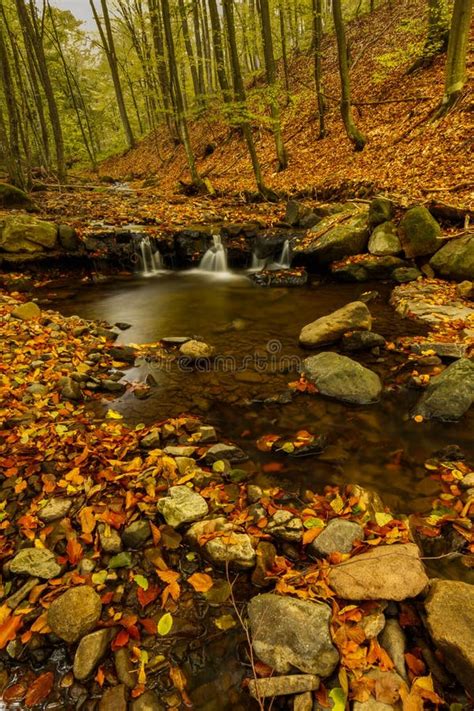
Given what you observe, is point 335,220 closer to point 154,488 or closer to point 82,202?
point 154,488

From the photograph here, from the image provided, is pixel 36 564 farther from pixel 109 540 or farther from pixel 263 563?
pixel 263 563

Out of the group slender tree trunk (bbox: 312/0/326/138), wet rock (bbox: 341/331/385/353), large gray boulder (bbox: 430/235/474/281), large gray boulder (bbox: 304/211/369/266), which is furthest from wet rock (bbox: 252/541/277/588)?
slender tree trunk (bbox: 312/0/326/138)

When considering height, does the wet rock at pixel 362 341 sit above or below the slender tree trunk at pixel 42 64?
below

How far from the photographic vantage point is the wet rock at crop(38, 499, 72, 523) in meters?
2.89

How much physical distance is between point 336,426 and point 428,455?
3.25 feet

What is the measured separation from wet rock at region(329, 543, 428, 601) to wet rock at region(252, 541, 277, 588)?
43 cm

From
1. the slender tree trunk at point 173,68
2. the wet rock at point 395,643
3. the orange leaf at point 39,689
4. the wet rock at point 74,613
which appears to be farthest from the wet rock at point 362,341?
the slender tree trunk at point 173,68

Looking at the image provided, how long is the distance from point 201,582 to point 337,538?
101 centimetres

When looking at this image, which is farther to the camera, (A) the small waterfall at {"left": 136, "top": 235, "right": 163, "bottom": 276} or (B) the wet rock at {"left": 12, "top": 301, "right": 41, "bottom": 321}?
(A) the small waterfall at {"left": 136, "top": 235, "right": 163, "bottom": 276}

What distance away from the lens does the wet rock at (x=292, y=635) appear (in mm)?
2012

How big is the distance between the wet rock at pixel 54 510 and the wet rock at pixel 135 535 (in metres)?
0.56

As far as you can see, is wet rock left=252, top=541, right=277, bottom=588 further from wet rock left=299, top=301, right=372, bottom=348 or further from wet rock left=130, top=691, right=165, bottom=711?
wet rock left=299, top=301, right=372, bottom=348

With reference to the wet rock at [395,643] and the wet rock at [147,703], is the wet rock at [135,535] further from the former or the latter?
the wet rock at [395,643]

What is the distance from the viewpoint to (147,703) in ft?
6.50
